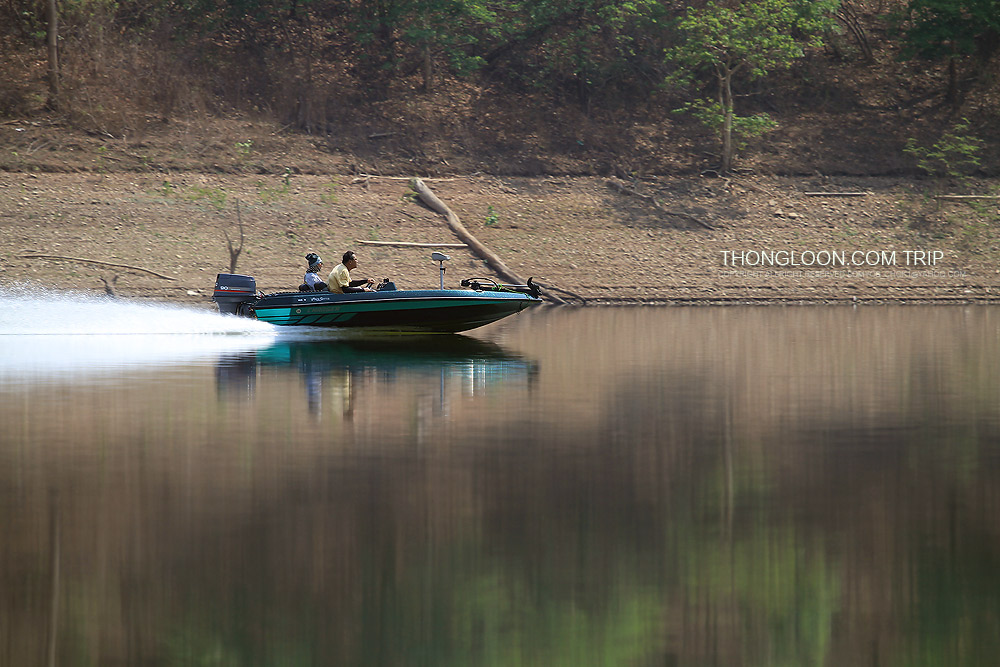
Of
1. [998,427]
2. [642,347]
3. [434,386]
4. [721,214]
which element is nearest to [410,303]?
[642,347]

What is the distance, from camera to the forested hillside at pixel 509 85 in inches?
1529

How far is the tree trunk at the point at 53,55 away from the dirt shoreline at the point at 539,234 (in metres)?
5.02

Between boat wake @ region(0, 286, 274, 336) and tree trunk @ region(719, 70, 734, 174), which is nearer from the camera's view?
boat wake @ region(0, 286, 274, 336)

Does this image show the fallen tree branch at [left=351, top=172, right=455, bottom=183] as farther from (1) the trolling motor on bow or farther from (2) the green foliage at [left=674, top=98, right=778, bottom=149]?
(1) the trolling motor on bow

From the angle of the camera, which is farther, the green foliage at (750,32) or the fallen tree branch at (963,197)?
the green foliage at (750,32)

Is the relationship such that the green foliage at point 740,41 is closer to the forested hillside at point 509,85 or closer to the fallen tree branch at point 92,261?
the forested hillside at point 509,85

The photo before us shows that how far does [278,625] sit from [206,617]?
1.25 feet

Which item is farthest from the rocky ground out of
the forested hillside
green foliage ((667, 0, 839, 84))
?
green foliage ((667, 0, 839, 84))

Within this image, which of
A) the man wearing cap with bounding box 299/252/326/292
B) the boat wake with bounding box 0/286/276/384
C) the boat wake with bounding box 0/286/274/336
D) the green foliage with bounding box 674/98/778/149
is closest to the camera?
the boat wake with bounding box 0/286/276/384

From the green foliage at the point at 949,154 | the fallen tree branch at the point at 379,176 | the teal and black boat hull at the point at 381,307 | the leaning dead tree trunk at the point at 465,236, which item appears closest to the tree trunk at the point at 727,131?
the green foliage at the point at 949,154

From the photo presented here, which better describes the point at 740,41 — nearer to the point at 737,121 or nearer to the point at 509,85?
the point at 737,121

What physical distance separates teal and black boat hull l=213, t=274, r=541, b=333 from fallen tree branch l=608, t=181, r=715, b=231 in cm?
1567

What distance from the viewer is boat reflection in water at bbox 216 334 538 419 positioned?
1380 centimetres

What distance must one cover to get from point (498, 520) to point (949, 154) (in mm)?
37583
